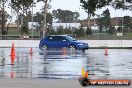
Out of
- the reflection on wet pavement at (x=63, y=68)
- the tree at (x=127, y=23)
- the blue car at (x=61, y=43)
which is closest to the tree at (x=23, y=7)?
the tree at (x=127, y=23)

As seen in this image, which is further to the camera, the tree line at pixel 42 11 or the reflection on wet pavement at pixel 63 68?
the tree line at pixel 42 11

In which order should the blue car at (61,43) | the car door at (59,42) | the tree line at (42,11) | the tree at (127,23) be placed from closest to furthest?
the blue car at (61,43)
the car door at (59,42)
the tree line at (42,11)
the tree at (127,23)

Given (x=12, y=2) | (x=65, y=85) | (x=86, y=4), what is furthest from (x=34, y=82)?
(x=12, y=2)

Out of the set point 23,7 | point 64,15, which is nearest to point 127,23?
point 23,7

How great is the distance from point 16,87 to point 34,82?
4.31 ft

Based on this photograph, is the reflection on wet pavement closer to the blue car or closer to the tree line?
the blue car

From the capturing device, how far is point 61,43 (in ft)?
147

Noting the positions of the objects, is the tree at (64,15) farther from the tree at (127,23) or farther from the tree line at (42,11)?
the tree at (127,23)

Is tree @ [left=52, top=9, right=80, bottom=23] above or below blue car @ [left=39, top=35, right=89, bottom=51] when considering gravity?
above

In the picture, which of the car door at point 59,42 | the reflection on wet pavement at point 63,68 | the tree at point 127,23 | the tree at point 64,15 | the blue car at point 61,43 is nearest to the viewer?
the reflection on wet pavement at point 63,68

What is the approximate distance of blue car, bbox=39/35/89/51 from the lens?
4343 centimetres

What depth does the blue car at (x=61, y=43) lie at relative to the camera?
43.4 m

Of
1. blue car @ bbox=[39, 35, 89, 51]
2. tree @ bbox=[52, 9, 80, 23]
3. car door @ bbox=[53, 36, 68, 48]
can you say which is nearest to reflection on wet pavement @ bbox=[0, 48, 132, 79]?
blue car @ bbox=[39, 35, 89, 51]

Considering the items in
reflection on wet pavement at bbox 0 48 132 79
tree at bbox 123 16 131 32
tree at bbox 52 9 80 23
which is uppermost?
tree at bbox 52 9 80 23
